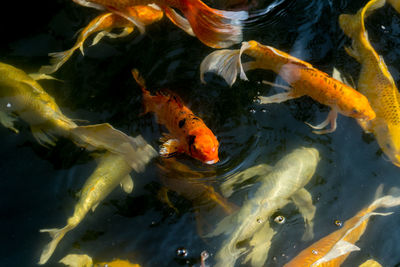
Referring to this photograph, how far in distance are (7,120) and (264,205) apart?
2.35 metres

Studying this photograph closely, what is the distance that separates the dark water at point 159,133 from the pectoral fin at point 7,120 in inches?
3.2

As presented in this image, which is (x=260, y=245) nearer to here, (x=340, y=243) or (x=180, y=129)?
(x=340, y=243)

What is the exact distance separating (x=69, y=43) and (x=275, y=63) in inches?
79.3

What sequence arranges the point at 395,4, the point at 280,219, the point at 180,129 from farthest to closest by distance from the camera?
the point at 395,4, the point at 280,219, the point at 180,129

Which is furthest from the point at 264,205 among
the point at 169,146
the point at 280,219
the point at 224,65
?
the point at 224,65

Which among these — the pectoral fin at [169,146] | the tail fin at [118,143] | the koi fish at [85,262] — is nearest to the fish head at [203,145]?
the pectoral fin at [169,146]

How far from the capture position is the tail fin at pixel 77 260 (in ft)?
9.72

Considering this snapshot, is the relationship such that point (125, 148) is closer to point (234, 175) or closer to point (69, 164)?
point (69, 164)

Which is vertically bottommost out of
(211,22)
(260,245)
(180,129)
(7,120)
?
(260,245)

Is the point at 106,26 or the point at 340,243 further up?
the point at 106,26

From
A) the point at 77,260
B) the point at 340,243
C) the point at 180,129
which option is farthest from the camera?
the point at 180,129

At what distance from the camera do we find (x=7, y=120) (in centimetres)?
348

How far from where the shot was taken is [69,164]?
335cm

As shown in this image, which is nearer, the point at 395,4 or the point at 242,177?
the point at 242,177
